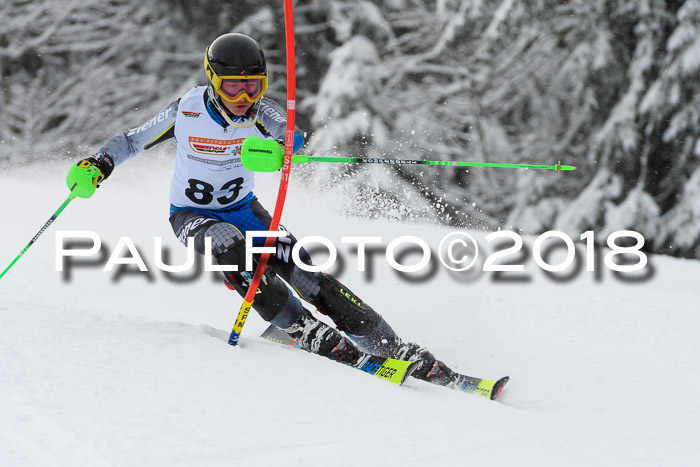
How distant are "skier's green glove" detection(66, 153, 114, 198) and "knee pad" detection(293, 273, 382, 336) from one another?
111 cm

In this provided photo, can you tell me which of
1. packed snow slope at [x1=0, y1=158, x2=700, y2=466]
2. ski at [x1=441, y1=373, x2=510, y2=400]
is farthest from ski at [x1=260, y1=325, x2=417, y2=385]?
ski at [x1=441, y1=373, x2=510, y2=400]

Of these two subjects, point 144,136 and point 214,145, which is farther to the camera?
point 144,136

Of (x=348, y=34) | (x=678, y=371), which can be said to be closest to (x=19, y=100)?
(x=348, y=34)

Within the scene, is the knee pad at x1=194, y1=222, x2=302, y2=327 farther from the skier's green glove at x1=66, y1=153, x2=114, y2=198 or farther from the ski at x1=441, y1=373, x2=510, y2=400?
the ski at x1=441, y1=373, x2=510, y2=400

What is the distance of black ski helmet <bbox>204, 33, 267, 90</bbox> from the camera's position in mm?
3320

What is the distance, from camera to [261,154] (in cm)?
328

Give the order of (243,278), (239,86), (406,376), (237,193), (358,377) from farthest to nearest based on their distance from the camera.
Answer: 1. (237,193)
2. (243,278)
3. (239,86)
4. (406,376)
5. (358,377)

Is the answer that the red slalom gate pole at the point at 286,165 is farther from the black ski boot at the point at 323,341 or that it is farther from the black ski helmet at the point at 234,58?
the black ski boot at the point at 323,341

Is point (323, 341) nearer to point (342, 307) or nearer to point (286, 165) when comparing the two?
point (342, 307)

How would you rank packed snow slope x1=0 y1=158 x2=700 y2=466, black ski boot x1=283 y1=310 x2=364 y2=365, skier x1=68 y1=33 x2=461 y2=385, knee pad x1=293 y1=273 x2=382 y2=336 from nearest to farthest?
packed snow slope x1=0 y1=158 x2=700 y2=466, skier x1=68 y1=33 x2=461 y2=385, black ski boot x1=283 y1=310 x2=364 y2=365, knee pad x1=293 y1=273 x2=382 y2=336

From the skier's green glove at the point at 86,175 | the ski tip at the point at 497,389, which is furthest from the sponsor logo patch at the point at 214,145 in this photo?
the ski tip at the point at 497,389

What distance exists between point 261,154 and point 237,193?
59 centimetres

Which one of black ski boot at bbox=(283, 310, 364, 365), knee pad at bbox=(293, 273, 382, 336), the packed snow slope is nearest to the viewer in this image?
the packed snow slope

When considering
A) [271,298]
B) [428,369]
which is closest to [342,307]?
[271,298]
